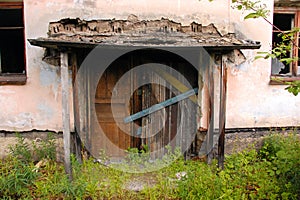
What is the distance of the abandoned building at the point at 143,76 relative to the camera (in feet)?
14.3

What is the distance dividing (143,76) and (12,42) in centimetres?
232

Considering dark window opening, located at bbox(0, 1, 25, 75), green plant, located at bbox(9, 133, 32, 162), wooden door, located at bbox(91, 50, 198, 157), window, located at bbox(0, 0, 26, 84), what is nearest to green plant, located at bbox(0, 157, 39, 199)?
green plant, located at bbox(9, 133, 32, 162)

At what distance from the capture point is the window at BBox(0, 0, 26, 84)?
4.60 m

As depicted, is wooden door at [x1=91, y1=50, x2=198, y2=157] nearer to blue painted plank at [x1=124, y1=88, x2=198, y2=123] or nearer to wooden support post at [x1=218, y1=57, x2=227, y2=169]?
blue painted plank at [x1=124, y1=88, x2=198, y2=123]

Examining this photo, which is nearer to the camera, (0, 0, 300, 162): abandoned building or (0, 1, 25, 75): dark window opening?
(0, 0, 300, 162): abandoned building

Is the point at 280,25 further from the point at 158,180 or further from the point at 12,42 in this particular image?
the point at 12,42

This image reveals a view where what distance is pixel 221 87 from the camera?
425cm

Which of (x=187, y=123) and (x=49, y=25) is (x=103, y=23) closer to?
(x=49, y=25)

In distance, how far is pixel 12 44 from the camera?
4.69m

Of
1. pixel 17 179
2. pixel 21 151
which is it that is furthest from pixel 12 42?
pixel 17 179

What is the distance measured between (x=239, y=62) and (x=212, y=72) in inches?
21.2

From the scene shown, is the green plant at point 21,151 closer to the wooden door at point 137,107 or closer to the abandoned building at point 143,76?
the abandoned building at point 143,76

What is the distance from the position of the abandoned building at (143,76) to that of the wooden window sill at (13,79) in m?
0.02

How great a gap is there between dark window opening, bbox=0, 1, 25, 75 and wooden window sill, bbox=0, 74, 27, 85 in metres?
0.10
